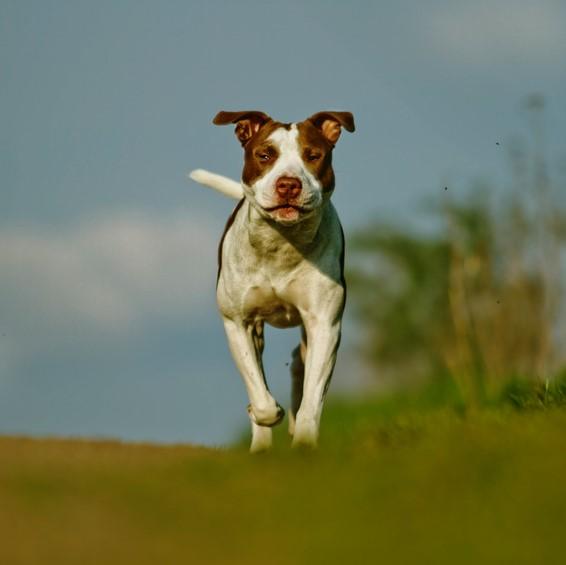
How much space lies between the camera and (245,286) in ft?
27.5

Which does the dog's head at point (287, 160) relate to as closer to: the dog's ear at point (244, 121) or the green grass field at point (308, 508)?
the dog's ear at point (244, 121)

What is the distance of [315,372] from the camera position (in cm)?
809

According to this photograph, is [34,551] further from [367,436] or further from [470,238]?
[470,238]

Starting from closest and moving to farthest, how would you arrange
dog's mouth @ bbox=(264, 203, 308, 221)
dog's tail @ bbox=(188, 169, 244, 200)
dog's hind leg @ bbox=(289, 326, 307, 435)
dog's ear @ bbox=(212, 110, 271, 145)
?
dog's mouth @ bbox=(264, 203, 308, 221) → dog's ear @ bbox=(212, 110, 271, 145) → dog's hind leg @ bbox=(289, 326, 307, 435) → dog's tail @ bbox=(188, 169, 244, 200)

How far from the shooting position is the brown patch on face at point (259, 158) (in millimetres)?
7742

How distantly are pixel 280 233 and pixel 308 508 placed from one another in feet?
12.9

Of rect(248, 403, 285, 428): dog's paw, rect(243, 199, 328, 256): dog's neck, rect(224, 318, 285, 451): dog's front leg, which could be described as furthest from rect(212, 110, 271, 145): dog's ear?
rect(248, 403, 285, 428): dog's paw

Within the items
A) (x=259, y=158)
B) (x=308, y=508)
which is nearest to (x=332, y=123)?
(x=259, y=158)

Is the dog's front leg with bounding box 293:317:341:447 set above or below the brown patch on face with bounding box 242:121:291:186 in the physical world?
below

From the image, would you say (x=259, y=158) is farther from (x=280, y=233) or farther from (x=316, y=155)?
(x=280, y=233)

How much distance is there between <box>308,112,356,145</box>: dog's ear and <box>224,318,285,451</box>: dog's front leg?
149cm

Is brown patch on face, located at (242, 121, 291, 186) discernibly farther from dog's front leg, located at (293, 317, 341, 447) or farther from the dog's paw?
the dog's paw

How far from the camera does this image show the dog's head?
7492 mm

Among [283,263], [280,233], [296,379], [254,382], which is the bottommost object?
[296,379]
